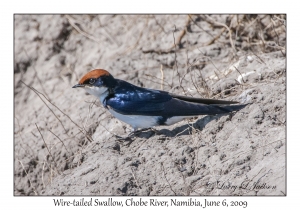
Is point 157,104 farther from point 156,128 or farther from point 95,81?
point 95,81

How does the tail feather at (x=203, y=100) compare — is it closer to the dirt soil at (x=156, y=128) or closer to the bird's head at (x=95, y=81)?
the dirt soil at (x=156, y=128)

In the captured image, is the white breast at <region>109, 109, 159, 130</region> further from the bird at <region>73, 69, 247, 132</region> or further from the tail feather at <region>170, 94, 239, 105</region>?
the tail feather at <region>170, 94, 239, 105</region>

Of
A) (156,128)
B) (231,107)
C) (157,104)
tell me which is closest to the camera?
(231,107)

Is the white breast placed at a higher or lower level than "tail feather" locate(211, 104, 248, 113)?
lower

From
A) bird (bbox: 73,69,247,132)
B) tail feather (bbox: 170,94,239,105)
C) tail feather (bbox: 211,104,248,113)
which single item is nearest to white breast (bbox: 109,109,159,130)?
bird (bbox: 73,69,247,132)

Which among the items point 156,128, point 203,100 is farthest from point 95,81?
point 203,100

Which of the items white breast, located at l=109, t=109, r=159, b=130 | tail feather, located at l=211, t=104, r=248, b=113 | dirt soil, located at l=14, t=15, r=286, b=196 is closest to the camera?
dirt soil, located at l=14, t=15, r=286, b=196

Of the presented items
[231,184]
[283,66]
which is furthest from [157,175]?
[283,66]
